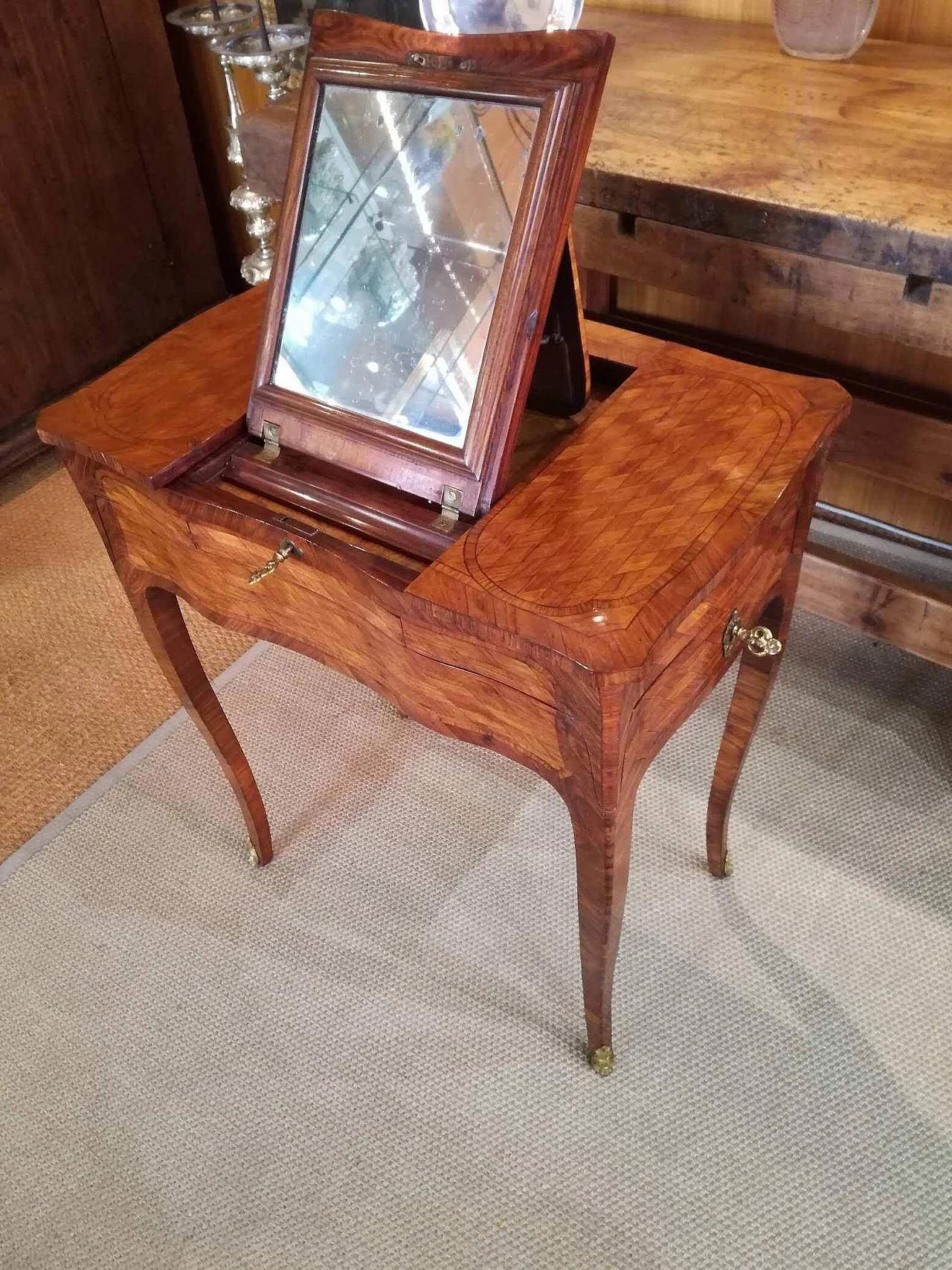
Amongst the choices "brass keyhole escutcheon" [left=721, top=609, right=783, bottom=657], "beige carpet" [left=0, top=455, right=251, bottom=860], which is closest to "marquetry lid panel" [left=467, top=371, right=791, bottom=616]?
"brass keyhole escutcheon" [left=721, top=609, right=783, bottom=657]

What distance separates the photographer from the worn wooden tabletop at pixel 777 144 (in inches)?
36.3

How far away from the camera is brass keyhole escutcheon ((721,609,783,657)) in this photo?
84cm

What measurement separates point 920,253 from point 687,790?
0.73 metres

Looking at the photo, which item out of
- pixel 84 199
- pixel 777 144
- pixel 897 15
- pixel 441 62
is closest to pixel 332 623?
pixel 441 62

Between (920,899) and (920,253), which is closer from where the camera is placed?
(920,253)

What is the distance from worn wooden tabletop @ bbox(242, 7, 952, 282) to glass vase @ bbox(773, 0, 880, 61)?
21mm

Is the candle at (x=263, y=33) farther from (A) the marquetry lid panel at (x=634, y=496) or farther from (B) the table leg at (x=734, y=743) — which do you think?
(B) the table leg at (x=734, y=743)

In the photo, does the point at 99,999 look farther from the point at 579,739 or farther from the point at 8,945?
the point at 579,739

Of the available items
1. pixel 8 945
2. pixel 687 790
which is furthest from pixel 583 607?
pixel 8 945

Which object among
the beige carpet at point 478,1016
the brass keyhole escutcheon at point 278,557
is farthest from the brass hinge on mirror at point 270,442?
the beige carpet at point 478,1016

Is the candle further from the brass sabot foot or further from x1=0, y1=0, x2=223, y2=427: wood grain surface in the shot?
the brass sabot foot

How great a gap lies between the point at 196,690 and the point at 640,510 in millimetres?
602

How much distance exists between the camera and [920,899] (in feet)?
4.07

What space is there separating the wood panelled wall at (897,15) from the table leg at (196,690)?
40.0 inches
